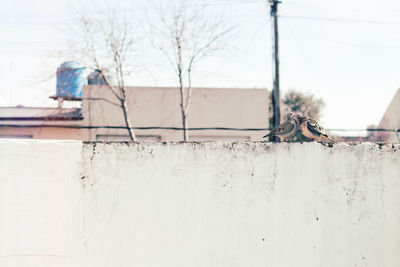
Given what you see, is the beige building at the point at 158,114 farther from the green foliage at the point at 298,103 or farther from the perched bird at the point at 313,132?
the green foliage at the point at 298,103

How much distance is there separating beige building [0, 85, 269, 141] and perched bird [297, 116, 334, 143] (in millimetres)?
11367

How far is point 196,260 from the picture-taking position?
3754mm

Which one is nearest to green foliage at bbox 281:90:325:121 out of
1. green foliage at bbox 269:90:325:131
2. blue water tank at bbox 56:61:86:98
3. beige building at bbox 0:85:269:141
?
green foliage at bbox 269:90:325:131

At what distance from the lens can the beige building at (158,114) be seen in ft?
51.5

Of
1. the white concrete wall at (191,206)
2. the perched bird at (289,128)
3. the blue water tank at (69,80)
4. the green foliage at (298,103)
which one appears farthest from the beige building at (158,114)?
the green foliage at (298,103)

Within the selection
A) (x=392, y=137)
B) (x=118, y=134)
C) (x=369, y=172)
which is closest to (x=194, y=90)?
(x=118, y=134)

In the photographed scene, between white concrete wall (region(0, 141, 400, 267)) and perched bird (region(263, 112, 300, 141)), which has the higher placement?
perched bird (region(263, 112, 300, 141))

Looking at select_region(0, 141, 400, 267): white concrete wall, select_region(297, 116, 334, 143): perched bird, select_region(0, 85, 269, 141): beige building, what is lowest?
select_region(0, 141, 400, 267): white concrete wall

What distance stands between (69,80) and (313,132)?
14220 mm

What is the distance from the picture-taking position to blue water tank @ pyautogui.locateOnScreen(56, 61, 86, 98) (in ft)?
55.2

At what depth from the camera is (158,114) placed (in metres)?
16.0

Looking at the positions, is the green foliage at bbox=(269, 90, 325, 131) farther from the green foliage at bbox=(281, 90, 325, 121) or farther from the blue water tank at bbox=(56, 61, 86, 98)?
the blue water tank at bbox=(56, 61, 86, 98)

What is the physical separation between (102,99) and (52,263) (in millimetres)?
12821

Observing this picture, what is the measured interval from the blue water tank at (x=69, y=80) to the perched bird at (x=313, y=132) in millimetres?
13914
